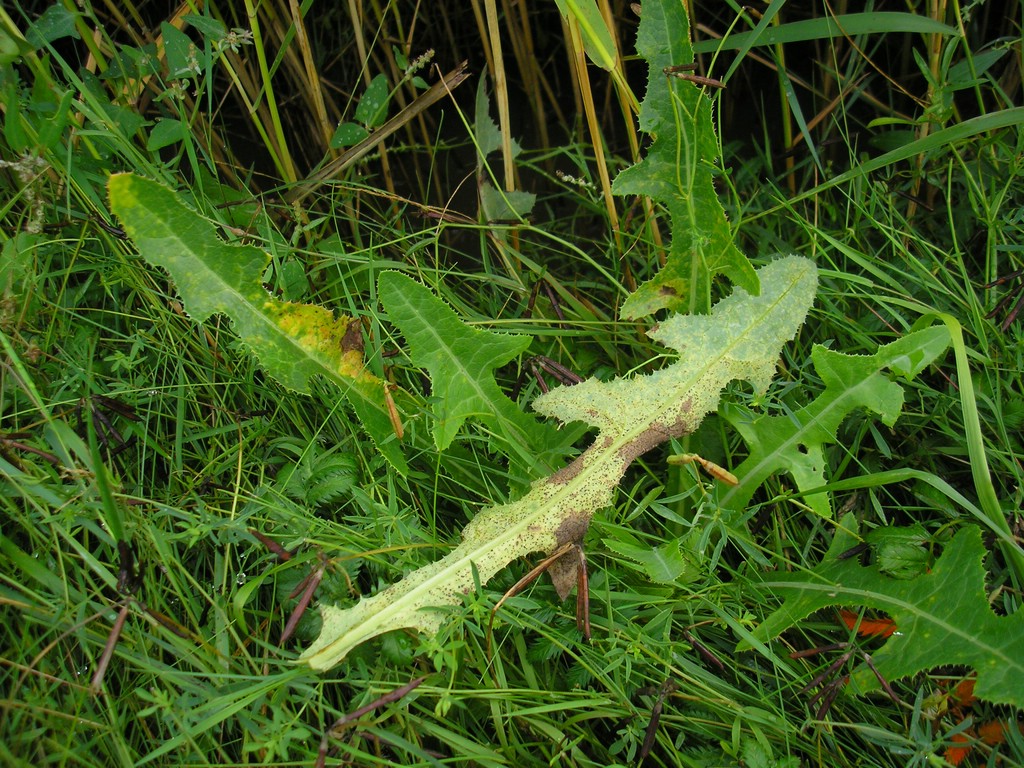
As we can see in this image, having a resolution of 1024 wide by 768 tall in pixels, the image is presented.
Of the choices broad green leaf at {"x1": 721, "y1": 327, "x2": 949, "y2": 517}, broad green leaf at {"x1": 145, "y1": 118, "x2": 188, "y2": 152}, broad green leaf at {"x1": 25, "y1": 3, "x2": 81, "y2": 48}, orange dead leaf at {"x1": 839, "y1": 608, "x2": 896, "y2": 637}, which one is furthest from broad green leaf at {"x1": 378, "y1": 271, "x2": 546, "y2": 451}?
broad green leaf at {"x1": 25, "y1": 3, "x2": 81, "y2": 48}

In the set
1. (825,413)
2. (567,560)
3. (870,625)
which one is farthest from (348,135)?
(870,625)

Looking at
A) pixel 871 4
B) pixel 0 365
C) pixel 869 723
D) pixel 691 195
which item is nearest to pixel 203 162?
pixel 0 365

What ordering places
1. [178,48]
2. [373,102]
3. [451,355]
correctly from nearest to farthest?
[451,355] < [178,48] < [373,102]

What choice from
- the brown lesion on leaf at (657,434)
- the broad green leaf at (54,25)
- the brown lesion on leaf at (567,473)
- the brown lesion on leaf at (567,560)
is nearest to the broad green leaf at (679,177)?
the brown lesion on leaf at (657,434)

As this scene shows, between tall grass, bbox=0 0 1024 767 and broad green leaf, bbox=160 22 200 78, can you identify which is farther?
broad green leaf, bbox=160 22 200 78

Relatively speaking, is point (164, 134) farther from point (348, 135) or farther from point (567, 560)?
point (567, 560)

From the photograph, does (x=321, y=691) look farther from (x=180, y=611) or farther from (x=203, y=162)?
(x=203, y=162)

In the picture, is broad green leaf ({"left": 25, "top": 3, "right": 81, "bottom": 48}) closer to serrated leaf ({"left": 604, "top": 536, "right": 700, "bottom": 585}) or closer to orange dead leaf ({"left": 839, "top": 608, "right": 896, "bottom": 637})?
serrated leaf ({"left": 604, "top": 536, "right": 700, "bottom": 585})
